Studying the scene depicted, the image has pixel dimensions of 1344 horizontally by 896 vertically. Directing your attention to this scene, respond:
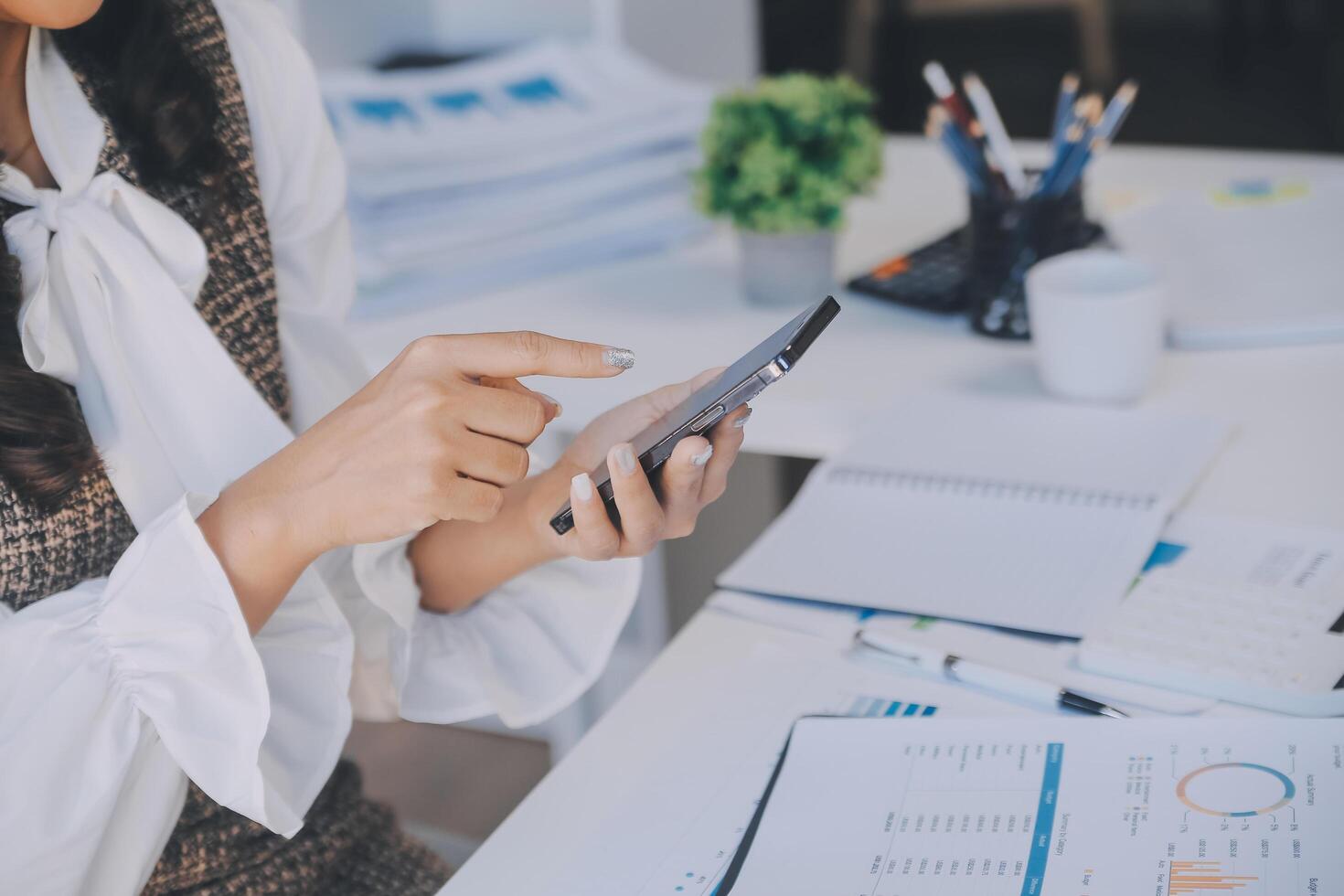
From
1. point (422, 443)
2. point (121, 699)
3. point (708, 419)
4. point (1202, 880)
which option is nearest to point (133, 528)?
point (121, 699)

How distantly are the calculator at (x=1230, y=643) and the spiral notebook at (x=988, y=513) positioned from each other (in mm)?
21

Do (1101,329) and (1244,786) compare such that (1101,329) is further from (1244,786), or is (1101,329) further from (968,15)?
(968,15)

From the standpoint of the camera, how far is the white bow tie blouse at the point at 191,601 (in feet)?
2.18

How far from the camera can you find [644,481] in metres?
0.65

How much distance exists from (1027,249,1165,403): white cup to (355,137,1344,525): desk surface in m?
0.04

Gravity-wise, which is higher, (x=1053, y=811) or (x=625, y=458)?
(x=625, y=458)

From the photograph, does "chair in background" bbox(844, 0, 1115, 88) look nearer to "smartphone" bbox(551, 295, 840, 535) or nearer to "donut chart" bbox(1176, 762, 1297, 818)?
"smartphone" bbox(551, 295, 840, 535)

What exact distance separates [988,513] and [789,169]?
16.1 inches

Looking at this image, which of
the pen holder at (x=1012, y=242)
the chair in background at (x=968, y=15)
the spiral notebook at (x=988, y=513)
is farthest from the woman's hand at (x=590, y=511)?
the chair in background at (x=968, y=15)

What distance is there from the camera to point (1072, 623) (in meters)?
0.73

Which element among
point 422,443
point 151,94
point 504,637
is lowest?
point 504,637

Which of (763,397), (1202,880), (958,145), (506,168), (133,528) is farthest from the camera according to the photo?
(506,168)

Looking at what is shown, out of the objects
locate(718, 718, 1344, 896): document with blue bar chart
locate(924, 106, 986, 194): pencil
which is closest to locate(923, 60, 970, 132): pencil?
locate(924, 106, 986, 194): pencil

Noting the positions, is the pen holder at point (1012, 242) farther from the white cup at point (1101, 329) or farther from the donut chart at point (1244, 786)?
the donut chart at point (1244, 786)
